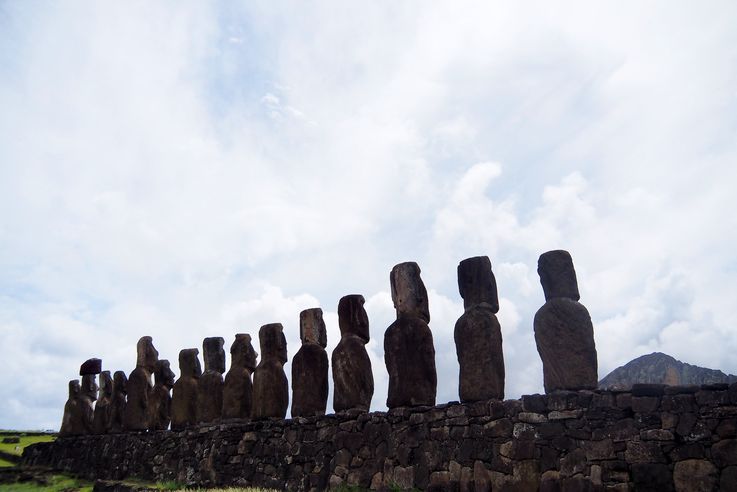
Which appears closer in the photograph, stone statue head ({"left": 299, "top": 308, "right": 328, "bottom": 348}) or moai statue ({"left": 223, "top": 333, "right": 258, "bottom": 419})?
stone statue head ({"left": 299, "top": 308, "right": 328, "bottom": 348})

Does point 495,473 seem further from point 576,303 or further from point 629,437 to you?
point 576,303

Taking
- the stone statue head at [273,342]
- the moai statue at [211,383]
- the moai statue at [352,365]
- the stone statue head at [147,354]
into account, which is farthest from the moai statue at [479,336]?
the stone statue head at [147,354]

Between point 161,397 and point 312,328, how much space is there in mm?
6521

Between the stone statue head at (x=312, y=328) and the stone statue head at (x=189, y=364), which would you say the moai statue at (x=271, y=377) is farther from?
the stone statue head at (x=189, y=364)

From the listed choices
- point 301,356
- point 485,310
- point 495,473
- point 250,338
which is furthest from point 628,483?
point 250,338

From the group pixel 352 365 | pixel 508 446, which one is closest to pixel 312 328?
pixel 352 365

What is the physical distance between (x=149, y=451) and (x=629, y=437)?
12.4m

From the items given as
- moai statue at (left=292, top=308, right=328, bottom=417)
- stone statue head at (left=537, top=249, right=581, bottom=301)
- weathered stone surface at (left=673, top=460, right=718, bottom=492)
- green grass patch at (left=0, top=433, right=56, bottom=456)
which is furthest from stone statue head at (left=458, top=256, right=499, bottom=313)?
green grass patch at (left=0, top=433, right=56, bottom=456)

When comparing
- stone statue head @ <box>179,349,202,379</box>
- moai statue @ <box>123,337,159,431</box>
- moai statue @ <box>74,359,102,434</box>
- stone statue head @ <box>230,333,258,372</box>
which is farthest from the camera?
moai statue @ <box>74,359,102,434</box>

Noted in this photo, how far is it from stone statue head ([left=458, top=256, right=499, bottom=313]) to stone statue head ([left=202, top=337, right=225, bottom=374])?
299 inches

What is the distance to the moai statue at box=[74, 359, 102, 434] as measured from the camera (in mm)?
20750

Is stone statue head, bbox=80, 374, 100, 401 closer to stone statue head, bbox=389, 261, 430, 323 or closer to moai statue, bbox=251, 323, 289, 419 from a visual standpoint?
moai statue, bbox=251, 323, 289, 419

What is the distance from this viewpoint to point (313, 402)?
493 inches

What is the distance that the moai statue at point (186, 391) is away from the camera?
16016 mm
